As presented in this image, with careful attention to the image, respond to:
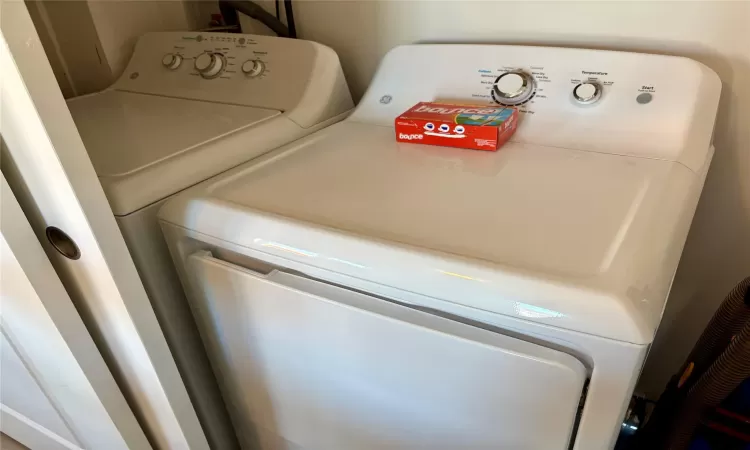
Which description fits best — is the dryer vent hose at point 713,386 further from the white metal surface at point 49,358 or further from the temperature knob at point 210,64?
the temperature knob at point 210,64

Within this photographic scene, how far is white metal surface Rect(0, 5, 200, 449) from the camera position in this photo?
0.50m

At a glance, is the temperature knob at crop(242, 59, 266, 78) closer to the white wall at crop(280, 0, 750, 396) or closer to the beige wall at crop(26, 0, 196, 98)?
the white wall at crop(280, 0, 750, 396)

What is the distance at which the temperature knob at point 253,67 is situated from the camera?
107cm

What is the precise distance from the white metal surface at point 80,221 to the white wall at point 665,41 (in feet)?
2.42

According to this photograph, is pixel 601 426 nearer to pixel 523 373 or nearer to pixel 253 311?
pixel 523 373

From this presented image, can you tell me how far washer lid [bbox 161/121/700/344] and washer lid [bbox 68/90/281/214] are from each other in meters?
0.11

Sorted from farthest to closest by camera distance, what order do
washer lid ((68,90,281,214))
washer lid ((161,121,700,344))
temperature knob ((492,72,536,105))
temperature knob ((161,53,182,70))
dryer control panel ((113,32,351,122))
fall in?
temperature knob ((161,53,182,70))
dryer control panel ((113,32,351,122))
temperature knob ((492,72,536,105))
washer lid ((68,90,281,214))
washer lid ((161,121,700,344))

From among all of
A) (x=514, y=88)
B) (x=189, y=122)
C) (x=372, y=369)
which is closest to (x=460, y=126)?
(x=514, y=88)

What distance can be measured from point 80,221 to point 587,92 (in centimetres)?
74

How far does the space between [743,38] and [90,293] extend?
103 centimetres

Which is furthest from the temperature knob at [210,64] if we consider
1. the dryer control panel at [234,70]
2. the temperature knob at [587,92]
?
the temperature knob at [587,92]

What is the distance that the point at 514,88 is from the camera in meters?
0.88

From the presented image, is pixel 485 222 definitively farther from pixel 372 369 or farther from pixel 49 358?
pixel 49 358

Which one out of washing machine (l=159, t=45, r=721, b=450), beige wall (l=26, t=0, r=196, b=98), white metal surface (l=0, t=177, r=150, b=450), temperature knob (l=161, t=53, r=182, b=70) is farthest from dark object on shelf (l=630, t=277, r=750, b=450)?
beige wall (l=26, t=0, r=196, b=98)
